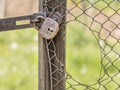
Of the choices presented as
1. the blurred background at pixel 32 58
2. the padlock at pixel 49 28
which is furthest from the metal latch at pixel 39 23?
the blurred background at pixel 32 58

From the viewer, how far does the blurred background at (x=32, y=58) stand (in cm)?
255

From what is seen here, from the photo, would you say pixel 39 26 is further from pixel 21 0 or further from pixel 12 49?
pixel 12 49

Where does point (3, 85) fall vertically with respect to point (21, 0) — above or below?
below

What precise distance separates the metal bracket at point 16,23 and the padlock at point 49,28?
59 millimetres

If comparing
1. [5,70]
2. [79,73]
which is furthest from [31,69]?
[79,73]

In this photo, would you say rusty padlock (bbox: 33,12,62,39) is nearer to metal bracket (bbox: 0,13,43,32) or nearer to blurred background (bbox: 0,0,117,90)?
metal bracket (bbox: 0,13,43,32)

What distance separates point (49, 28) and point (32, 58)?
1.61 m

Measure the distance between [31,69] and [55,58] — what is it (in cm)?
139

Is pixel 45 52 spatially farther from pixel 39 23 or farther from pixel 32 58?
pixel 32 58

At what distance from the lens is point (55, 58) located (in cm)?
131

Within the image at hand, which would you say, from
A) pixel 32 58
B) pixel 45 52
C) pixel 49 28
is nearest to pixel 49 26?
pixel 49 28

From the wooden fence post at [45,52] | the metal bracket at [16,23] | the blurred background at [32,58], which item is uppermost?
the metal bracket at [16,23]

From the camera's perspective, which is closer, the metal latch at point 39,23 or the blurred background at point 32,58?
the metal latch at point 39,23

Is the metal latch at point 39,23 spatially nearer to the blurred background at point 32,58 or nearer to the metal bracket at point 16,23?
the metal bracket at point 16,23
